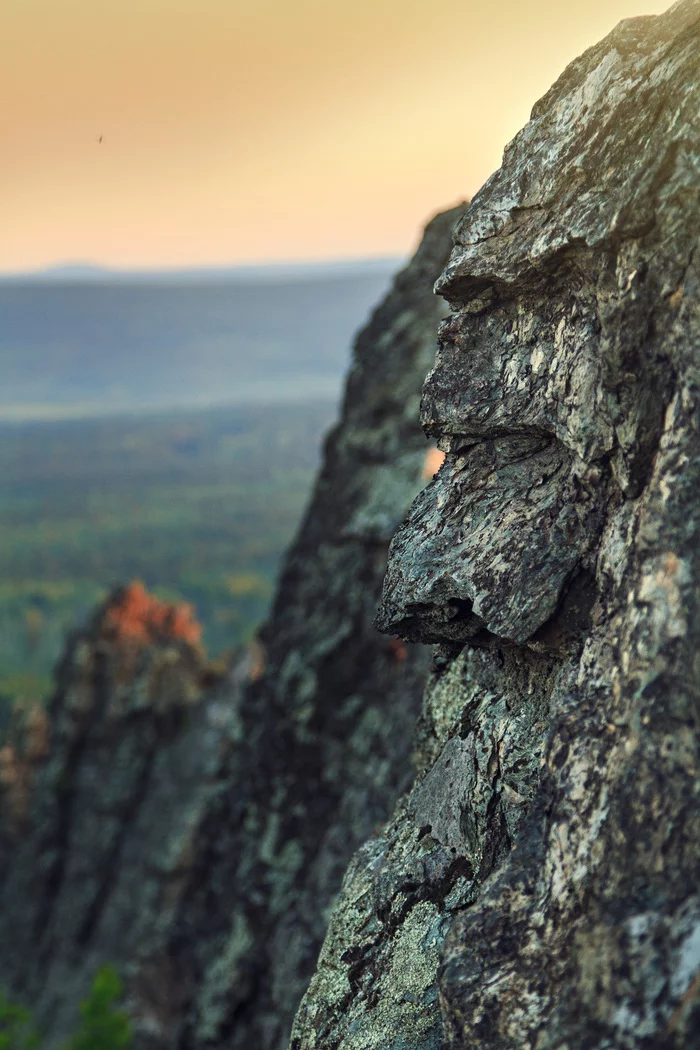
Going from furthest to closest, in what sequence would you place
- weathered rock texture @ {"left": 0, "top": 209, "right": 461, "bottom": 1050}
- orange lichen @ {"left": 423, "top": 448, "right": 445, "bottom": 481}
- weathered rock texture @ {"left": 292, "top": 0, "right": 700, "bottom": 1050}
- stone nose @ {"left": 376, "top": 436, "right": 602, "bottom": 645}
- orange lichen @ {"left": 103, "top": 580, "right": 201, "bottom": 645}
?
1. orange lichen @ {"left": 103, "top": 580, "right": 201, "bottom": 645}
2. orange lichen @ {"left": 423, "top": 448, "right": 445, "bottom": 481}
3. weathered rock texture @ {"left": 0, "top": 209, "right": 461, "bottom": 1050}
4. stone nose @ {"left": 376, "top": 436, "right": 602, "bottom": 645}
5. weathered rock texture @ {"left": 292, "top": 0, "right": 700, "bottom": 1050}

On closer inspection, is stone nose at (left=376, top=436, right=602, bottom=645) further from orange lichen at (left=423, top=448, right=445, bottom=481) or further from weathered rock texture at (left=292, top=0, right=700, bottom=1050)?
orange lichen at (left=423, top=448, right=445, bottom=481)

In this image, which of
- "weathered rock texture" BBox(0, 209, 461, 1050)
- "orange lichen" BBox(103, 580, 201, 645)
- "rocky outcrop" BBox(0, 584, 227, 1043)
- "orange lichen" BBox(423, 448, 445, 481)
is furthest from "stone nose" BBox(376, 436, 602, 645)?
"orange lichen" BBox(103, 580, 201, 645)

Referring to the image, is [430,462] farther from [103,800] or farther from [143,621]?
[143,621]

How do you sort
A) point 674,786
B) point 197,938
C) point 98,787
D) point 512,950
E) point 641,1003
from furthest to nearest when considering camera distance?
1. point 98,787
2. point 197,938
3. point 512,950
4. point 674,786
5. point 641,1003

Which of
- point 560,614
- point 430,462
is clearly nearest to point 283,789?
point 430,462

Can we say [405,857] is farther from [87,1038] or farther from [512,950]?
[87,1038]

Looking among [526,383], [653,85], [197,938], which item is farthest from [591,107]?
[197,938]

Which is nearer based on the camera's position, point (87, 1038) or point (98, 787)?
point (87, 1038)
